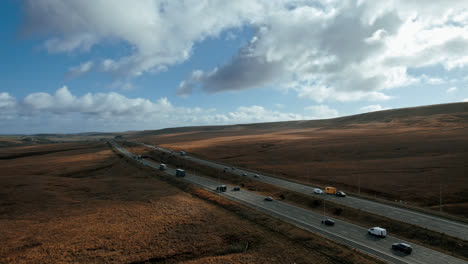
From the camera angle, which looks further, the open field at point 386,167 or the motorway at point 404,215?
the open field at point 386,167

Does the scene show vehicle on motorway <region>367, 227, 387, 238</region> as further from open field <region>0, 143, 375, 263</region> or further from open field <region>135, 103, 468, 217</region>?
open field <region>135, 103, 468, 217</region>

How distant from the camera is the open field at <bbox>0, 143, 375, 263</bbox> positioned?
88.5 ft

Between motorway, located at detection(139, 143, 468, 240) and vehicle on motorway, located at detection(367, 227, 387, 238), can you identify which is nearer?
vehicle on motorway, located at detection(367, 227, 387, 238)

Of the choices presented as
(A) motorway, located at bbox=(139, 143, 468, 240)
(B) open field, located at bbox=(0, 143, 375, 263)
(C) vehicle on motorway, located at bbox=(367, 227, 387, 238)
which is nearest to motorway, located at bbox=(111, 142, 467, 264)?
(C) vehicle on motorway, located at bbox=(367, 227, 387, 238)

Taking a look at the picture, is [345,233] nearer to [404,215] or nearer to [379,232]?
[379,232]

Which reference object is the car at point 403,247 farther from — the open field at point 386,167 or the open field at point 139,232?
the open field at point 386,167

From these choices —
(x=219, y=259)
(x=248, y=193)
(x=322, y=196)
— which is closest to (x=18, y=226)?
(x=219, y=259)

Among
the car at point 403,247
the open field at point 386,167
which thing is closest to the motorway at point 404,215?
the open field at point 386,167

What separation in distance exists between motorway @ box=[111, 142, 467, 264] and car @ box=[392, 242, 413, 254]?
56cm

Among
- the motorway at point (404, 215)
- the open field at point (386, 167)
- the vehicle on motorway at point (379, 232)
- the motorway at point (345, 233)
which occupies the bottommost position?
the motorway at point (345, 233)

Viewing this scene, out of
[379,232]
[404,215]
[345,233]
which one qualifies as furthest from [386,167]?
[345,233]

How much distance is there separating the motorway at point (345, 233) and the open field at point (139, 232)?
2872 millimetres

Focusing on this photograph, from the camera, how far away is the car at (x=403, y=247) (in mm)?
28031

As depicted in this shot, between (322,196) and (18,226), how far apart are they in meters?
53.4
